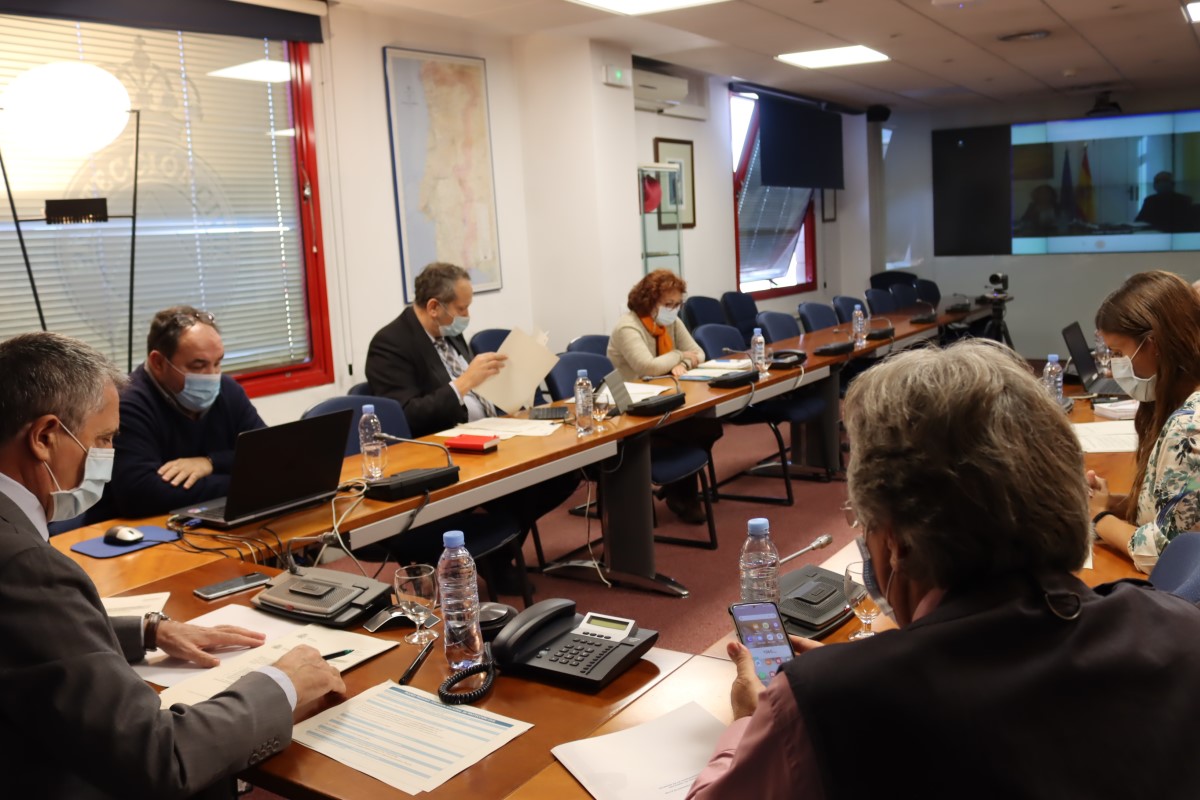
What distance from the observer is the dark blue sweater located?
110 inches

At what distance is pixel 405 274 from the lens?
5.80 metres

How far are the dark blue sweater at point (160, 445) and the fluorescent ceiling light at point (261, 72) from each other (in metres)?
2.41

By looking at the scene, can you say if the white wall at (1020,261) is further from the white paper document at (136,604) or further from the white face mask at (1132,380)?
the white paper document at (136,604)

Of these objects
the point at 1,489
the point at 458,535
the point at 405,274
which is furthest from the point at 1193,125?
the point at 1,489

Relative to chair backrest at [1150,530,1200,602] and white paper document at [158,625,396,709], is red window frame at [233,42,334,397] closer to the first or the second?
white paper document at [158,625,396,709]

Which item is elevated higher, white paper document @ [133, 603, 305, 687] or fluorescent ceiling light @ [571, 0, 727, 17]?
fluorescent ceiling light @ [571, 0, 727, 17]

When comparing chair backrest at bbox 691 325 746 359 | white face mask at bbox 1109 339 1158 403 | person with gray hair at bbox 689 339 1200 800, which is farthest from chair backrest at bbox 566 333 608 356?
person with gray hair at bbox 689 339 1200 800

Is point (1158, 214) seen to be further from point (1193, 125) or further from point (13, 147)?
point (13, 147)

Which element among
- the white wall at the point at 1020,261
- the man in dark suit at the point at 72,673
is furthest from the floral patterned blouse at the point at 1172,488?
the white wall at the point at 1020,261

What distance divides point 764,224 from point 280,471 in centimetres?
791

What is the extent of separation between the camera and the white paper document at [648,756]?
4.37ft

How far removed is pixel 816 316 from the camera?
288 inches

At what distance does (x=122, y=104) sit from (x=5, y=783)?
3820 mm

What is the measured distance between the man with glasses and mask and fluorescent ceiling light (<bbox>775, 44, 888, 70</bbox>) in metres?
5.45
